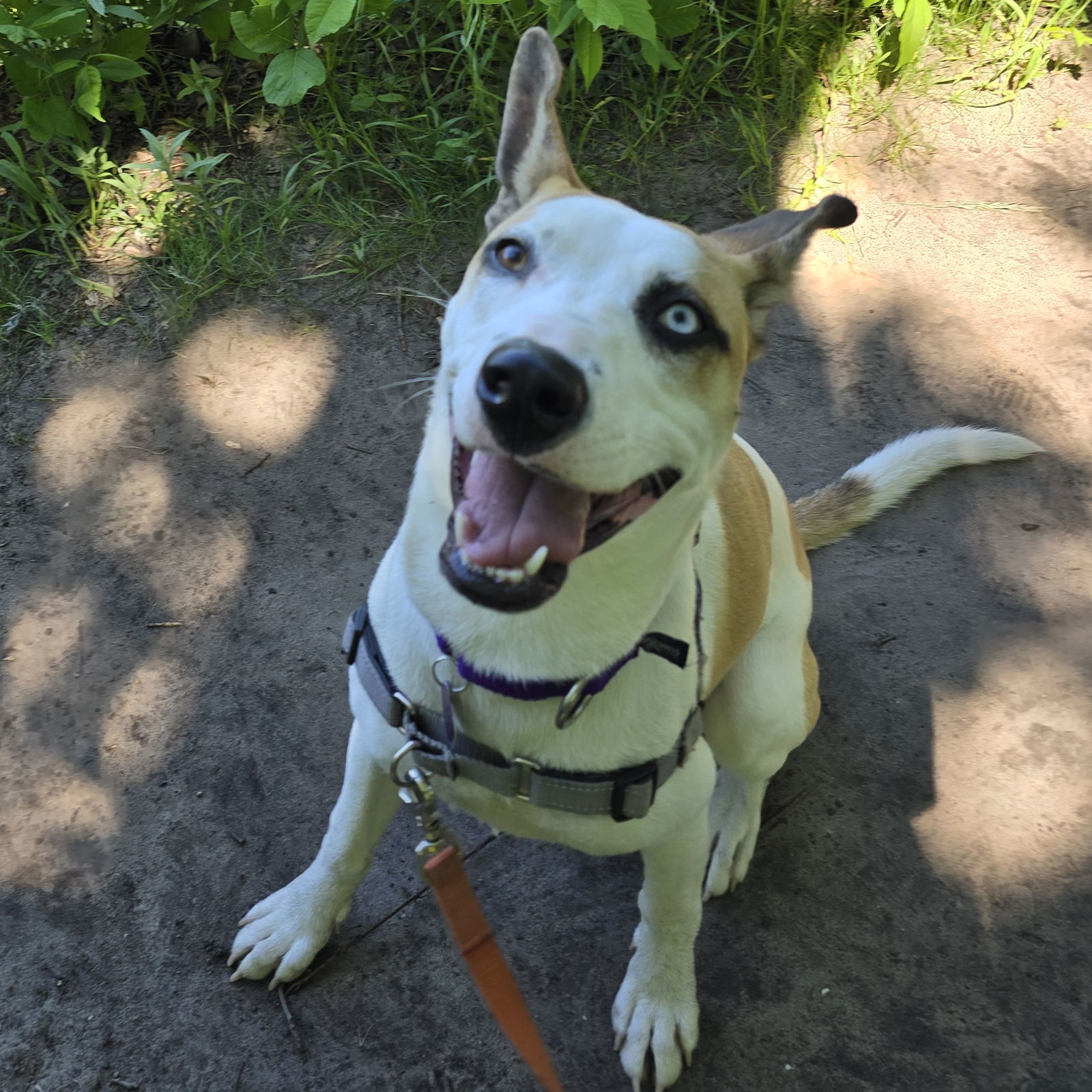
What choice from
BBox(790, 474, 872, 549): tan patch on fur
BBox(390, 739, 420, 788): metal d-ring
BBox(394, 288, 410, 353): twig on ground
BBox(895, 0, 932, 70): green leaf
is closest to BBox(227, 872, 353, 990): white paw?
BBox(390, 739, 420, 788): metal d-ring

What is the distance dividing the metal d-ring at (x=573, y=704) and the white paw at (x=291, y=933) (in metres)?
0.95

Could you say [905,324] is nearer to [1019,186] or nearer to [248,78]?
[1019,186]

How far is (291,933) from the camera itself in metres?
2.33

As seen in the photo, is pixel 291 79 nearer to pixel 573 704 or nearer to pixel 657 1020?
Answer: pixel 573 704

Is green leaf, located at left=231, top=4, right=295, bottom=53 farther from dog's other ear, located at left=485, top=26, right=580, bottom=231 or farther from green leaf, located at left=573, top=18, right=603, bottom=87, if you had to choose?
dog's other ear, located at left=485, top=26, right=580, bottom=231

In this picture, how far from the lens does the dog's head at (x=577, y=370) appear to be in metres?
1.39

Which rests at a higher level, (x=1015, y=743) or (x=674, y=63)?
(x=674, y=63)

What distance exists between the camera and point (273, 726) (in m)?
2.78

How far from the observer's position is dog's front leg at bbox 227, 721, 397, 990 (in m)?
2.25

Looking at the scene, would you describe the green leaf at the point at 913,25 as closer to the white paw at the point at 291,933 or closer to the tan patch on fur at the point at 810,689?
the tan patch on fur at the point at 810,689

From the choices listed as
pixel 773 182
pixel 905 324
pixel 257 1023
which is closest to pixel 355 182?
pixel 773 182

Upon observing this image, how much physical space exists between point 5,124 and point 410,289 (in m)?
1.77

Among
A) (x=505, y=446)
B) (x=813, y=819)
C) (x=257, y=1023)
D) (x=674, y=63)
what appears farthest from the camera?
(x=674, y=63)

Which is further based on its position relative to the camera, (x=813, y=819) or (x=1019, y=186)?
(x=1019, y=186)
